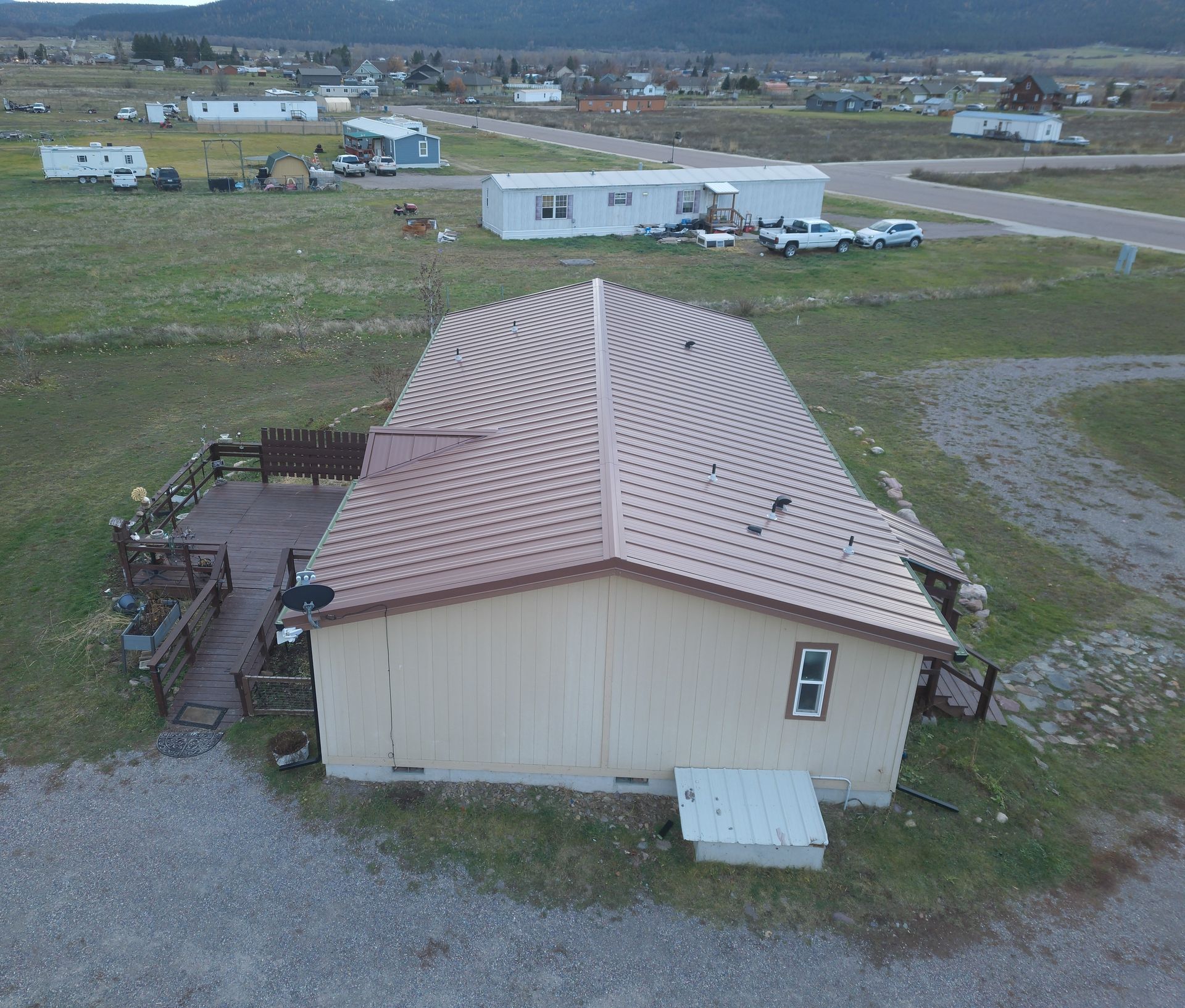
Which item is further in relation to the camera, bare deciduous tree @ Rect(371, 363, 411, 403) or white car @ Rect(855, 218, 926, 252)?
white car @ Rect(855, 218, 926, 252)

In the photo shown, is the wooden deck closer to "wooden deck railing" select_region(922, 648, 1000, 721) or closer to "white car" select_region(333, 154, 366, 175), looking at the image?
"wooden deck railing" select_region(922, 648, 1000, 721)

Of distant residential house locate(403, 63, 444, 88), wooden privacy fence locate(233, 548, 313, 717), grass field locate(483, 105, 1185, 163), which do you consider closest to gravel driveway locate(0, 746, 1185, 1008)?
wooden privacy fence locate(233, 548, 313, 717)

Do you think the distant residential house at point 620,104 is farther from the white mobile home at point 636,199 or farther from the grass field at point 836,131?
the white mobile home at point 636,199

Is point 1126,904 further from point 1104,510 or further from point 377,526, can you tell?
point 1104,510

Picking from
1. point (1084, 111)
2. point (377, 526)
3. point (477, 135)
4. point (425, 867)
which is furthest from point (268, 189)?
point (1084, 111)

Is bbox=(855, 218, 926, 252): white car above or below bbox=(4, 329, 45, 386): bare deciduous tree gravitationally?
above

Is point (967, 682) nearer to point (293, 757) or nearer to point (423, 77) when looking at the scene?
point (293, 757)

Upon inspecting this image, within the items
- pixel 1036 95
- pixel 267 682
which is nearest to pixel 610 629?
pixel 267 682
